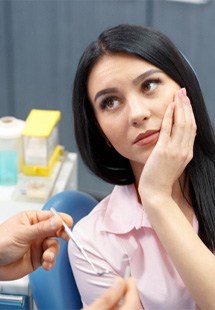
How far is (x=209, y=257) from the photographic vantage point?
1.23m

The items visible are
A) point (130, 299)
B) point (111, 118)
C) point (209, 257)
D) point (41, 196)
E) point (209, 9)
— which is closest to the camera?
point (130, 299)

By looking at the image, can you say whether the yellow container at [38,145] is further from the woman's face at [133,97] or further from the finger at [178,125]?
the finger at [178,125]

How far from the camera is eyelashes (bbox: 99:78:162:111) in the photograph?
4.35ft

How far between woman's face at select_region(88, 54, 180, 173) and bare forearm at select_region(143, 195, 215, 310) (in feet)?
0.45

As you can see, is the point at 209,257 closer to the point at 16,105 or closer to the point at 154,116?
the point at 154,116

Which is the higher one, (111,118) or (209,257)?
(111,118)

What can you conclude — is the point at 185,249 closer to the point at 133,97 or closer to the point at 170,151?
the point at 170,151

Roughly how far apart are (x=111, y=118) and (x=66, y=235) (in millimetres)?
282

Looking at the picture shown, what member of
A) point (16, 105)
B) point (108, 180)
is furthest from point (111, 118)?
point (16, 105)

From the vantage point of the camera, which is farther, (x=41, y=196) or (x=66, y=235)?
(x=41, y=196)

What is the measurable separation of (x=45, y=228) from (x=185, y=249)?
0.96ft

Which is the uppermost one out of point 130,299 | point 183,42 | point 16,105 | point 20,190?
point 130,299

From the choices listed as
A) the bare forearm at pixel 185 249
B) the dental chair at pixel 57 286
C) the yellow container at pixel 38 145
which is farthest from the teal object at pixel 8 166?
the bare forearm at pixel 185 249

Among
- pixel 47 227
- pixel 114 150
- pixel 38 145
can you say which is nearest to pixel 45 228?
pixel 47 227
